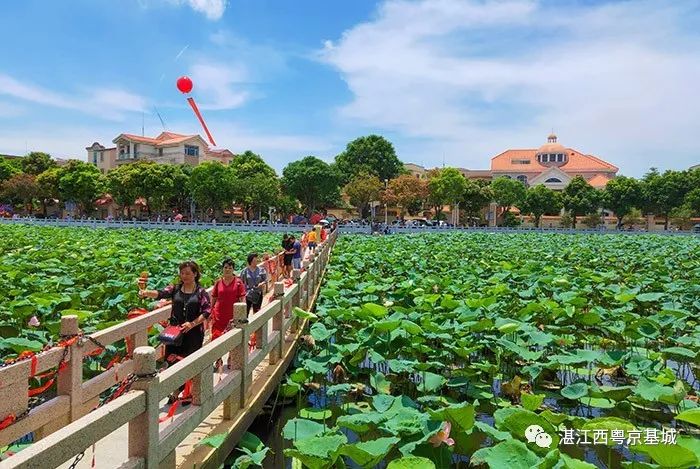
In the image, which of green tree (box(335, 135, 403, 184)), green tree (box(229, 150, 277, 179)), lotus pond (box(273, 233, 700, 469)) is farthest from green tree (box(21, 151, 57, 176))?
lotus pond (box(273, 233, 700, 469))

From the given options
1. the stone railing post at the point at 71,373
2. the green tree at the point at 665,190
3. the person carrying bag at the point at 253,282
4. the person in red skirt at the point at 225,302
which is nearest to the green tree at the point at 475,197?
the green tree at the point at 665,190

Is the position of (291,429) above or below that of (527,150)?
below

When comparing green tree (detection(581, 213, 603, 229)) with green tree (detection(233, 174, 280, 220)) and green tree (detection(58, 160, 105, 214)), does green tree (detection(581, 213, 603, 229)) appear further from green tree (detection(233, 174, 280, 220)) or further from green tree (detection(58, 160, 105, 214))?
green tree (detection(58, 160, 105, 214))

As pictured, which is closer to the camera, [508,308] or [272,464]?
[272,464]

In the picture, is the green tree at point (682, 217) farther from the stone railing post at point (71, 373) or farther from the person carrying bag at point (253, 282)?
the stone railing post at point (71, 373)

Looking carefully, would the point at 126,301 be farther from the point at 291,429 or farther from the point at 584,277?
the point at 584,277

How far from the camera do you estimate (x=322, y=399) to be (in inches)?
238

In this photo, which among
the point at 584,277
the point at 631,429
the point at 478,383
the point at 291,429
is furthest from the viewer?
the point at 584,277

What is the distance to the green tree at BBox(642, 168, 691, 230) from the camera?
49.5 meters

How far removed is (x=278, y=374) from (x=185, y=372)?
243cm

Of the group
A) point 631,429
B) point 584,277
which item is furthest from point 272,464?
point 584,277

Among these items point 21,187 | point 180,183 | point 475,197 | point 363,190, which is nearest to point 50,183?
point 21,187

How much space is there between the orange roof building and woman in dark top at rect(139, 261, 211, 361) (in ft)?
178

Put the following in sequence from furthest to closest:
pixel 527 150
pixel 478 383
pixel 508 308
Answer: pixel 527 150 < pixel 508 308 < pixel 478 383
